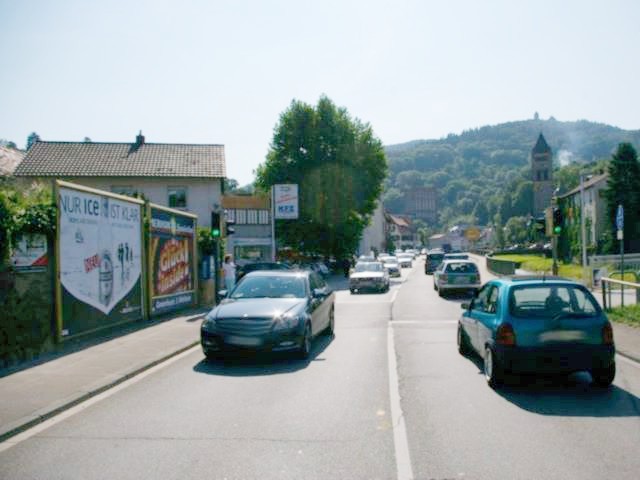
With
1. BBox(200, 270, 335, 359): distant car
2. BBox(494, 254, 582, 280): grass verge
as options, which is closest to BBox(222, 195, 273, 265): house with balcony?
BBox(494, 254, 582, 280): grass verge

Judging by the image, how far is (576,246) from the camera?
59875 mm

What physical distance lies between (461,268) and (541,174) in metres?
114

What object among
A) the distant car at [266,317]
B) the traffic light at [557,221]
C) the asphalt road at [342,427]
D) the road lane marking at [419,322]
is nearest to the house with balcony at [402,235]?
the traffic light at [557,221]

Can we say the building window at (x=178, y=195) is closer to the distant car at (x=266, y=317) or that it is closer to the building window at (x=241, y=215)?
the building window at (x=241, y=215)

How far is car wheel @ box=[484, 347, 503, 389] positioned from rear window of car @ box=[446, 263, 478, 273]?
1792cm

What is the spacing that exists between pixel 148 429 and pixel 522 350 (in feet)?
14.7

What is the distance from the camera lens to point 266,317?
408 inches

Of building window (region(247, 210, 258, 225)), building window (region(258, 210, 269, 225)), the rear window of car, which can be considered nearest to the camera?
the rear window of car

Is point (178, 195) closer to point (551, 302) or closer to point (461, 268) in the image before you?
point (461, 268)

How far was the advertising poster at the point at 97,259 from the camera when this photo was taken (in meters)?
11.8

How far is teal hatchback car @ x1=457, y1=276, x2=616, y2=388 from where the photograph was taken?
7.92 m

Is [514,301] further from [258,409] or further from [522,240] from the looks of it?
[522,240]

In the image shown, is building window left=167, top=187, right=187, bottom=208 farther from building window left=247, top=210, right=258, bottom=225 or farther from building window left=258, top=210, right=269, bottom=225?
building window left=247, top=210, right=258, bottom=225

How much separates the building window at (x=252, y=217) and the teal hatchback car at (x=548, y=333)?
60.8m
